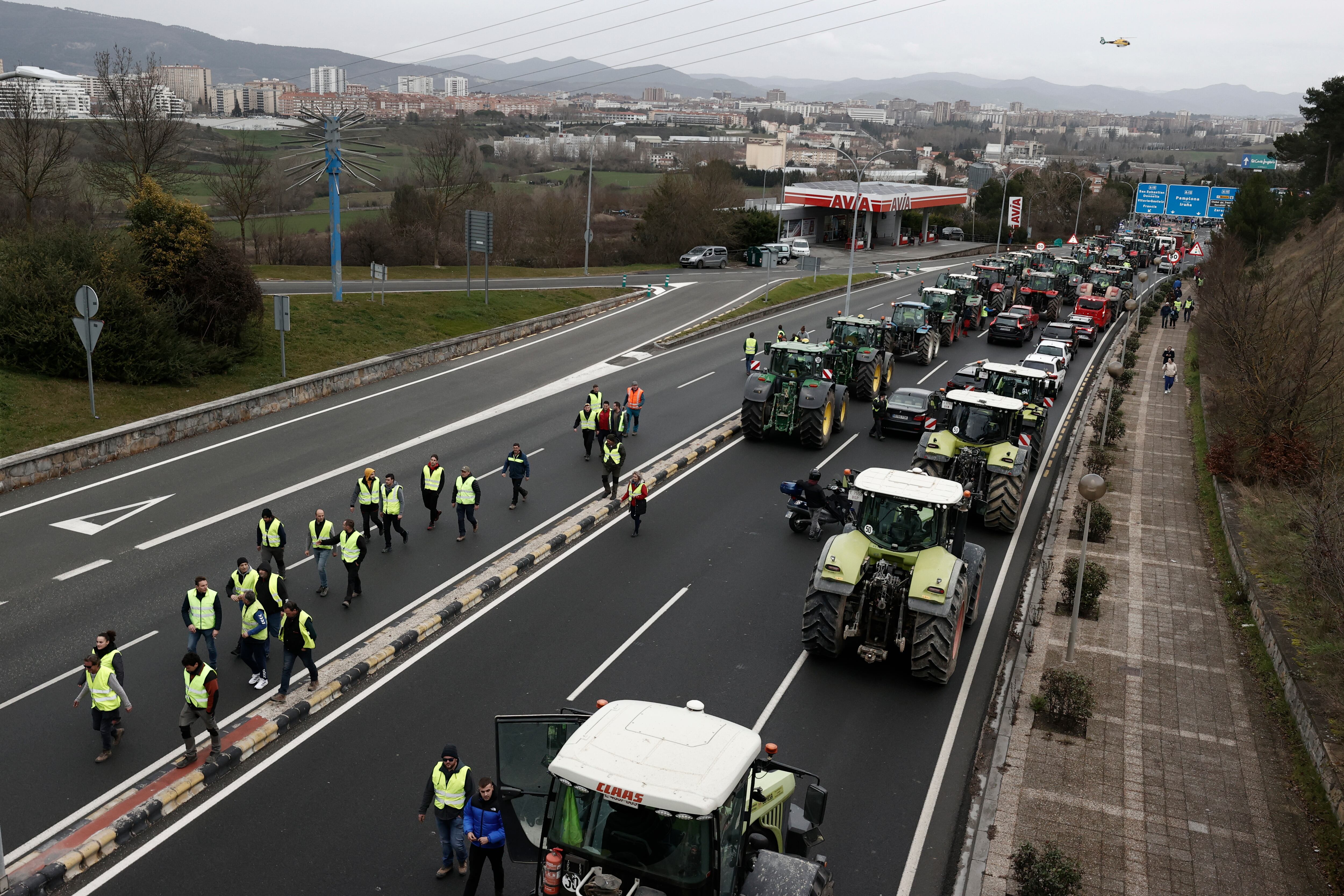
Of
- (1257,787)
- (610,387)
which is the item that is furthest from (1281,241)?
(1257,787)

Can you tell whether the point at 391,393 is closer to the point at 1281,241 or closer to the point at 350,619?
the point at 350,619

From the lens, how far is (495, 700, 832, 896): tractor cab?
6453mm

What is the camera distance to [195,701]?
10.5m

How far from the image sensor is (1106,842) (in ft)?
32.0

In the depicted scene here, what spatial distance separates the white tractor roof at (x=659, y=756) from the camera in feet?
21.0

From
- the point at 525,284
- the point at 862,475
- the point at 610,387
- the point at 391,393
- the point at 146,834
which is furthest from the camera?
the point at 525,284

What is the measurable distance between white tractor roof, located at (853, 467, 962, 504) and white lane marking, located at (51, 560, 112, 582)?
1181 cm

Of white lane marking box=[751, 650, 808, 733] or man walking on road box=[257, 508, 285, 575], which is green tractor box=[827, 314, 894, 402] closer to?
white lane marking box=[751, 650, 808, 733]

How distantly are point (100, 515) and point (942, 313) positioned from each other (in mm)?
30379

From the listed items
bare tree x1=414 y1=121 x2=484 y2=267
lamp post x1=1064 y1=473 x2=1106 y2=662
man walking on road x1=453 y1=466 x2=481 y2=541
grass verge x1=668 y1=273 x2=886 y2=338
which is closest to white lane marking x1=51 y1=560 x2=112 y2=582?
man walking on road x1=453 y1=466 x2=481 y2=541

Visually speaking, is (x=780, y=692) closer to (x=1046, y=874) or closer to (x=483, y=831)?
(x=1046, y=874)

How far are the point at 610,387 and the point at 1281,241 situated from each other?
2038 inches

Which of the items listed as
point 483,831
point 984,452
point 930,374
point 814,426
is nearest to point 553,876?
point 483,831

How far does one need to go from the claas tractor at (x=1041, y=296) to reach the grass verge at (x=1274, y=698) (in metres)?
23.6
